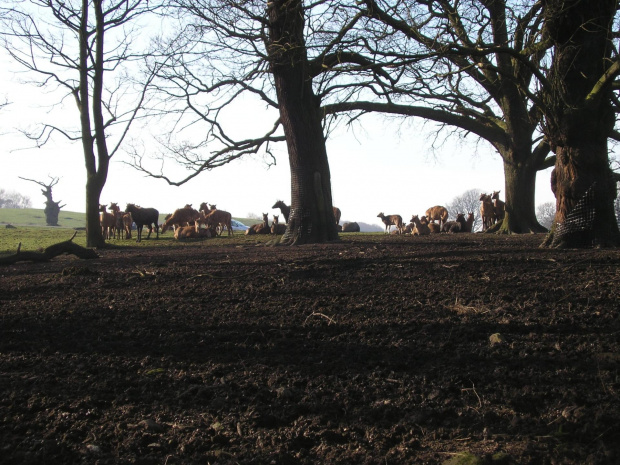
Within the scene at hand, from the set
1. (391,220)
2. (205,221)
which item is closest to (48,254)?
(205,221)

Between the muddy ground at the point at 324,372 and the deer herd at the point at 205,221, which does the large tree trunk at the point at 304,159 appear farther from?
the deer herd at the point at 205,221

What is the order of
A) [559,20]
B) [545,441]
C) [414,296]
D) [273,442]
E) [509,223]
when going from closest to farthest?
[545,441] < [273,442] < [414,296] < [559,20] < [509,223]

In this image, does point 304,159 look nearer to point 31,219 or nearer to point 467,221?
point 467,221

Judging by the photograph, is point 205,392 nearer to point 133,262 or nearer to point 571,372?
point 571,372

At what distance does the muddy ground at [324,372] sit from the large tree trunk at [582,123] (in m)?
2.13

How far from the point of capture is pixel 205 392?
3.47 meters

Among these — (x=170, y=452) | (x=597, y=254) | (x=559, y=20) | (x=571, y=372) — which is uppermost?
(x=559, y=20)

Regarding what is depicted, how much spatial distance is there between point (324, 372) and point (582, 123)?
6682mm

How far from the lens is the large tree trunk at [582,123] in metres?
8.28

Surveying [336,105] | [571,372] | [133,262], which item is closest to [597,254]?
[571,372]

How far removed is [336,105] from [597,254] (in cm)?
945

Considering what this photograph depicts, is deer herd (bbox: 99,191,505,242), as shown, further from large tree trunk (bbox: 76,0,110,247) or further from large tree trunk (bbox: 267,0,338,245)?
large tree trunk (bbox: 267,0,338,245)

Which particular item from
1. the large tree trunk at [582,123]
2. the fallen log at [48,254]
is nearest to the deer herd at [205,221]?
the fallen log at [48,254]

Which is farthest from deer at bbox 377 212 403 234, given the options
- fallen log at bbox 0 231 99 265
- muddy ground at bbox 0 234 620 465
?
muddy ground at bbox 0 234 620 465
